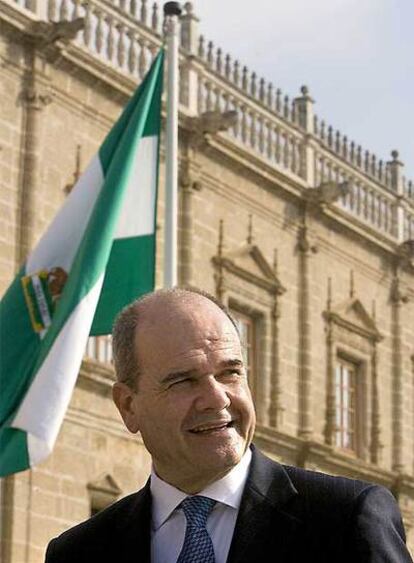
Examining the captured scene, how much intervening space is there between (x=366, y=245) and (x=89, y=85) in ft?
21.6

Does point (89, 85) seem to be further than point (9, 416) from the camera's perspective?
Yes

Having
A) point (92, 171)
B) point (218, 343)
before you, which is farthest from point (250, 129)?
point (218, 343)

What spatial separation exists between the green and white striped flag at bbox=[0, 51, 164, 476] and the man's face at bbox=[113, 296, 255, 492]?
30.6 ft

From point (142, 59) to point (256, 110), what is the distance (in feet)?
8.86

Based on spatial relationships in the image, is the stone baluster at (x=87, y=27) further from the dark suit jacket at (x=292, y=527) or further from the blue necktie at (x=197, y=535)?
the blue necktie at (x=197, y=535)

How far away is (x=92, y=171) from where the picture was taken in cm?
1381

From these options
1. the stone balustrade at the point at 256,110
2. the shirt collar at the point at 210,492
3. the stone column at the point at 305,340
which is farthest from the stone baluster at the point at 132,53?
the shirt collar at the point at 210,492

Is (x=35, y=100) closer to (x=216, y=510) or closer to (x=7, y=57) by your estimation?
(x=7, y=57)

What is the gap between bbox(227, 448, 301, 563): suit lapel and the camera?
2.65 m

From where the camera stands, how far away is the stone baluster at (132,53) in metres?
19.3

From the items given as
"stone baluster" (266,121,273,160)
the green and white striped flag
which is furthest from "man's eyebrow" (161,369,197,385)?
"stone baluster" (266,121,273,160)

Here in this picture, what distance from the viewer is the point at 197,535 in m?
2.67

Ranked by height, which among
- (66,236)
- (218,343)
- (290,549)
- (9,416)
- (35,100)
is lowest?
(290,549)

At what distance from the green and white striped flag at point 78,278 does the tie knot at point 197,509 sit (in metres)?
9.33
